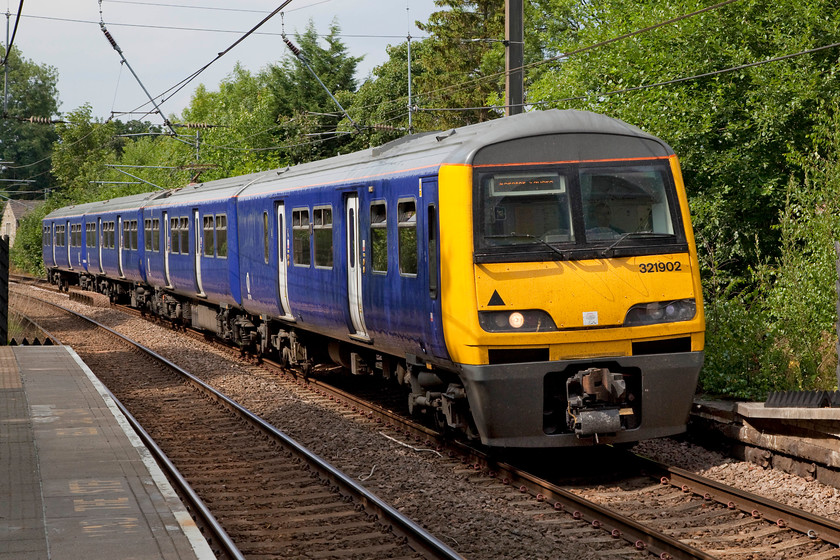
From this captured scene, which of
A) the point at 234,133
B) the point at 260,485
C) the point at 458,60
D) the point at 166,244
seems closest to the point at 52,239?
the point at 234,133

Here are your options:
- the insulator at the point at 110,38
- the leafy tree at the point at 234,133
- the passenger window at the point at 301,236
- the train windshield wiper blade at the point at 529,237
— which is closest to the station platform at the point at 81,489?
the passenger window at the point at 301,236

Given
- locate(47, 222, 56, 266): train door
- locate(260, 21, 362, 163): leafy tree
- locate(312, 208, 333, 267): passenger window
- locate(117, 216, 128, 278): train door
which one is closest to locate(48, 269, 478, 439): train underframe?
locate(117, 216, 128, 278): train door

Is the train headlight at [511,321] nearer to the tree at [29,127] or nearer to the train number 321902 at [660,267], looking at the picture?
the train number 321902 at [660,267]

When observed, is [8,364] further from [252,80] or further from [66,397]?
[252,80]

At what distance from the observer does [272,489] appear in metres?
9.05

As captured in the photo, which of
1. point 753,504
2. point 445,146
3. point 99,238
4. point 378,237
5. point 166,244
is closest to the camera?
point 753,504

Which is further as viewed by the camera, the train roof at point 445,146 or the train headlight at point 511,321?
the train roof at point 445,146

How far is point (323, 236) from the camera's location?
12688 mm

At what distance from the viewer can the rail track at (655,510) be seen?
6.78 m

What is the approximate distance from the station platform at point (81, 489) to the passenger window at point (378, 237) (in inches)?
117

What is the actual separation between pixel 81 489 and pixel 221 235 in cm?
1087

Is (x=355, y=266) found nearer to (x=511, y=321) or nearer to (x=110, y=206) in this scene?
(x=511, y=321)

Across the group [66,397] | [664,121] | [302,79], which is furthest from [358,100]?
[66,397]

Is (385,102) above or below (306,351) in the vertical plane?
above
